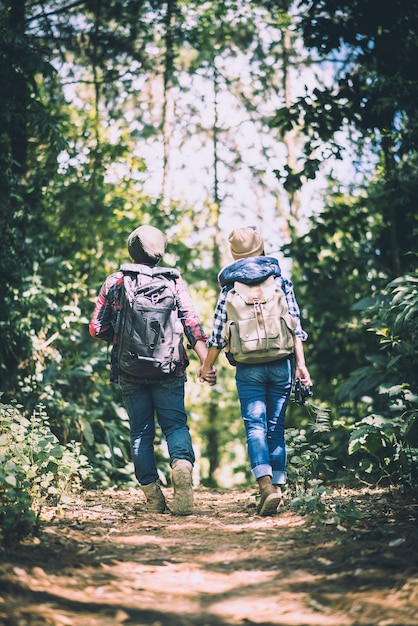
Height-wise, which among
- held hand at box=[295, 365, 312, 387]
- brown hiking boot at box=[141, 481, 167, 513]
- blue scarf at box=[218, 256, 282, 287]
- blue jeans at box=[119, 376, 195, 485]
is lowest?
brown hiking boot at box=[141, 481, 167, 513]

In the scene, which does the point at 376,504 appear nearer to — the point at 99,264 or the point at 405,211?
the point at 405,211

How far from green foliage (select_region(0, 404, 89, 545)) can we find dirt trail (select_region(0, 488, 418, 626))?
Result: 5.6 inches

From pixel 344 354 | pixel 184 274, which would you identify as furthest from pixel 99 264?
pixel 344 354

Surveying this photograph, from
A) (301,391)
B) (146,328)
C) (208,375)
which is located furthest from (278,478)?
(146,328)

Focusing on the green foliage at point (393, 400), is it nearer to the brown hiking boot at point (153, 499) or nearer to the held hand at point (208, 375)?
the held hand at point (208, 375)

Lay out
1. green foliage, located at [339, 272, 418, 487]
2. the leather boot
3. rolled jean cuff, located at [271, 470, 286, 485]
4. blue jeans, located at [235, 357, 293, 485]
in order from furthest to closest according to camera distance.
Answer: green foliage, located at [339, 272, 418, 487] < rolled jean cuff, located at [271, 470, 286, 485] < blue jeans, located at [235, 357, 293, 485] < the leather boot

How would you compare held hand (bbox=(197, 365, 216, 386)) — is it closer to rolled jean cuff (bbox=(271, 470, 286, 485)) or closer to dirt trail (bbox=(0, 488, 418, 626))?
rolled jean cuff (bbox=(271, 470, 286, 485))

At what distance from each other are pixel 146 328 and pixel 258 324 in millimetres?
781

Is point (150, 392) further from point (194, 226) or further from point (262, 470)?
point (194, 226)

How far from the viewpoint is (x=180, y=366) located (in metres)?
4.69

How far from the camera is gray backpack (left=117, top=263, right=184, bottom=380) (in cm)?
454

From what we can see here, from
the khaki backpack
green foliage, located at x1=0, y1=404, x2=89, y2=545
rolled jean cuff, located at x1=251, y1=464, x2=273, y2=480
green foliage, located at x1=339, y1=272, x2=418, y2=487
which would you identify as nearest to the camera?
the khaki backpack

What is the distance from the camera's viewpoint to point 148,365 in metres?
4.54

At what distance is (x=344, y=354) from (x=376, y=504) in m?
4.11
